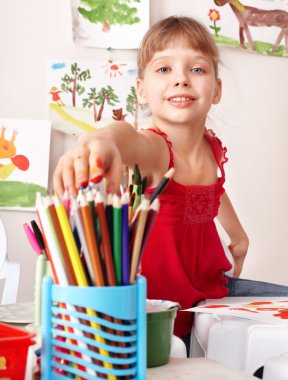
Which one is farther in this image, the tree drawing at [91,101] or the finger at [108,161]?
the tree drawing at [91,101]

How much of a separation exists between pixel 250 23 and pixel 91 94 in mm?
351

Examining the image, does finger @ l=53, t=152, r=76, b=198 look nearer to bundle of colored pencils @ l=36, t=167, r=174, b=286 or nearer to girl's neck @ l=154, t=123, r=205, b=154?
bundle of colored pencils @ l=36, t=167, r=174, b=286

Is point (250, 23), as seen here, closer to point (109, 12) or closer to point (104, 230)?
point (109, 12)

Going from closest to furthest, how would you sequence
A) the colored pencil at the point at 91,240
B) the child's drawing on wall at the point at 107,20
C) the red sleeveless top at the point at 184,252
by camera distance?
the colored pencil at the point at 91,240, the red sleeveless top at the point at 184,252, the child's drawing on wall at the point at 107,20

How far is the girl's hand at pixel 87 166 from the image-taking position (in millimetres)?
393

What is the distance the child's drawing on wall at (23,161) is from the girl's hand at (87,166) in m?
0.76

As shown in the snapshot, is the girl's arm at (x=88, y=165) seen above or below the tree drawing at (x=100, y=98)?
below

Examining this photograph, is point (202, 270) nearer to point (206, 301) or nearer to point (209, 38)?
point (206, 301)

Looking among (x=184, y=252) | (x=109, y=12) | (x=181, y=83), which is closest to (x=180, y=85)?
(x=181, y=83)

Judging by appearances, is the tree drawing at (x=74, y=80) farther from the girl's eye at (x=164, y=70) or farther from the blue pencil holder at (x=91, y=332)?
the blue pencil holder at (x=91, y=332)

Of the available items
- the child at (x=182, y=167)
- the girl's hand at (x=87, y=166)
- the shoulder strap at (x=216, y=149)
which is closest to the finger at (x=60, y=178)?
the girl's hand at (x=87, y=166)

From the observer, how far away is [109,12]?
3.92ft

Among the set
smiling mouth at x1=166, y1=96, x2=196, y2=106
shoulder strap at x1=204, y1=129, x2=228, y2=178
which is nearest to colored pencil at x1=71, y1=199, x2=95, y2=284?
smiling mouth at x1=166, y1=96, x2=196, y2=106

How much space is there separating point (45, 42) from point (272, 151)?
513 millimetres
